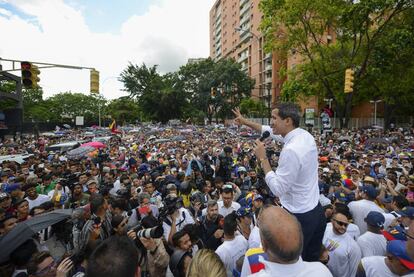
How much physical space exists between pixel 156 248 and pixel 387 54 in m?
24.6

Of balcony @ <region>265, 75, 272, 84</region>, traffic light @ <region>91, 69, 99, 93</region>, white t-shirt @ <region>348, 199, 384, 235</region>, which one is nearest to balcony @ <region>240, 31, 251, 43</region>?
balcony @ <region>265, 75, 272, 84</region>

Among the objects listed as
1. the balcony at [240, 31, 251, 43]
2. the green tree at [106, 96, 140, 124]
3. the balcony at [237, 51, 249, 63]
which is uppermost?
the balcony at [240, 31, 251, 43]

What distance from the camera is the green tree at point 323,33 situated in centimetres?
2267

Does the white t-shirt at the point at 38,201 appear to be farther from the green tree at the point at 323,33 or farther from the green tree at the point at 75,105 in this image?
the green tree at the point at 75,105

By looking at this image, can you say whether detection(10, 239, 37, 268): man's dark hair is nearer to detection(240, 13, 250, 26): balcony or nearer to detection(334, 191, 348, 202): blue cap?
detection(334, 191, 348, 202): blue cap

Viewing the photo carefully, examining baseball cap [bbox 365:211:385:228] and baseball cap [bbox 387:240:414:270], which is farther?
baseball cap [bbox 365:211:385:228]

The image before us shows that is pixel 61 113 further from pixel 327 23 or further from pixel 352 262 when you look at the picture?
pixel 352 262

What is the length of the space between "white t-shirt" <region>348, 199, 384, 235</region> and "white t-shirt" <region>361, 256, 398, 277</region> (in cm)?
244

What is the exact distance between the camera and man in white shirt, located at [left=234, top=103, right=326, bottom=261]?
252 centimetres

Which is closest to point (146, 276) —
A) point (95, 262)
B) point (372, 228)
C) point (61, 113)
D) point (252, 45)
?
point (95, 262)

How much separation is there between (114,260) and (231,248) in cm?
228

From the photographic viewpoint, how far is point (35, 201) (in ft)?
22.3

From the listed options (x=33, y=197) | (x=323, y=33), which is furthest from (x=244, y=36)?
(x=33, y=197)

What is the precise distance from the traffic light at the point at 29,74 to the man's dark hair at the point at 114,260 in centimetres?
1034
